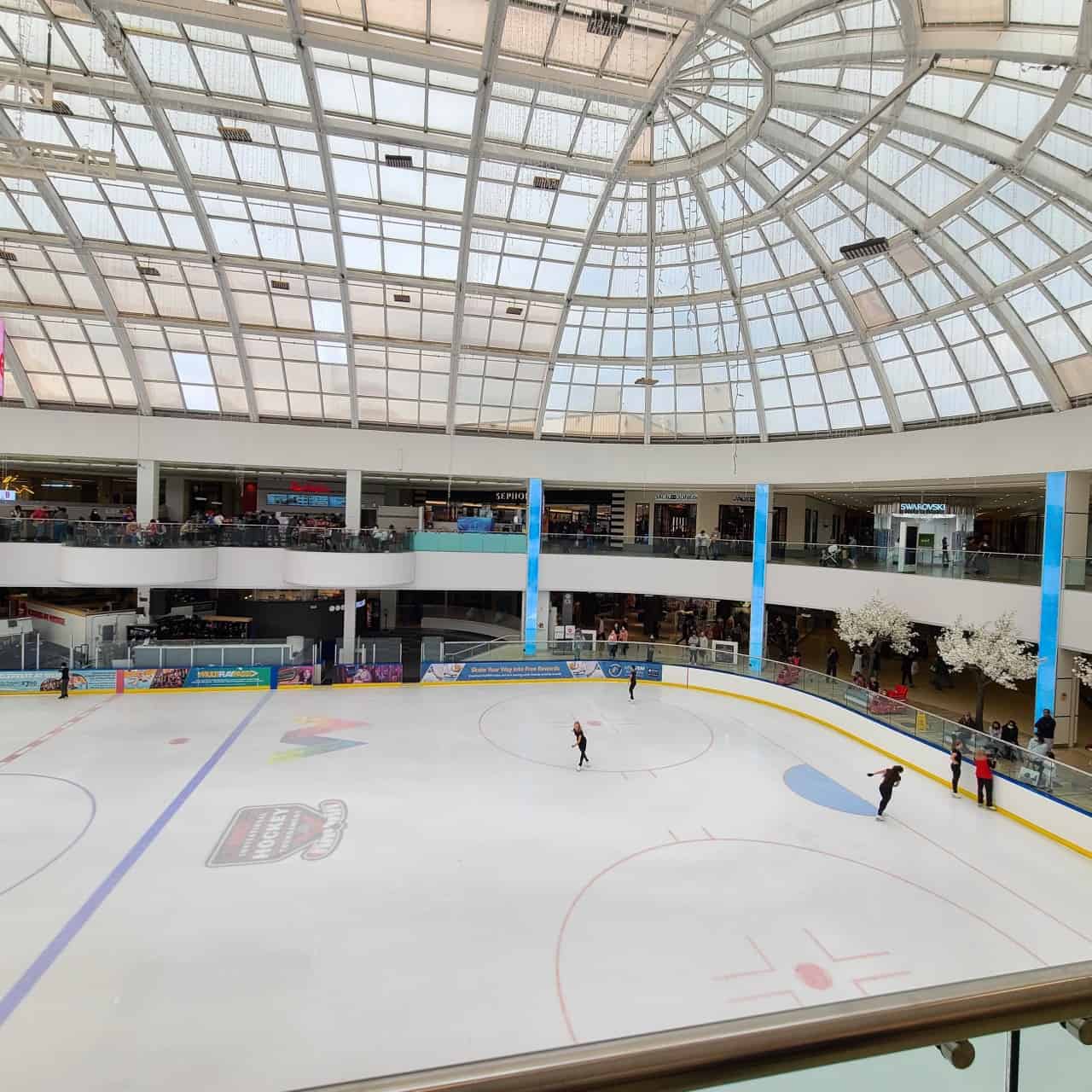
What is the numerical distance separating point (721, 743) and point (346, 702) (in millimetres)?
12452

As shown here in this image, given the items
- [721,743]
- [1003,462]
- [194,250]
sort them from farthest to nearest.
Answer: [194,250]
[1003,462]
[721,743]

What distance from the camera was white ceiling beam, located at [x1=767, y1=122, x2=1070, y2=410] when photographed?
18.5 m

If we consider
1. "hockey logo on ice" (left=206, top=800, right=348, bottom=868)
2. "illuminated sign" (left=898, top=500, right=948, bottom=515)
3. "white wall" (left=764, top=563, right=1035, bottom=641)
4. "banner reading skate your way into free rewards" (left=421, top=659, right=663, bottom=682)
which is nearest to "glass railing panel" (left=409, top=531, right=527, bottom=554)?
"banner reading skate your way into free rewards" (left=421, top=659, right=663, bottom=682)

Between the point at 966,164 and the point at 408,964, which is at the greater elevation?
the point at 966,164

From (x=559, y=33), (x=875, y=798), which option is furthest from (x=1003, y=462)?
(x=559, y=33)

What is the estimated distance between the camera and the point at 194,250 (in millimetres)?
23125

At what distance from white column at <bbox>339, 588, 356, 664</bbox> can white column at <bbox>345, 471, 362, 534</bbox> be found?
2.93 metres

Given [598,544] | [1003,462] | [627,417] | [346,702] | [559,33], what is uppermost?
[559,33]

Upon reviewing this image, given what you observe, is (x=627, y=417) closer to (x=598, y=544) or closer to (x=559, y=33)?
(x=598, y=544)

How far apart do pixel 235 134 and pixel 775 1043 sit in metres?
23.5

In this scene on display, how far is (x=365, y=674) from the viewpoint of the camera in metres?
25.8

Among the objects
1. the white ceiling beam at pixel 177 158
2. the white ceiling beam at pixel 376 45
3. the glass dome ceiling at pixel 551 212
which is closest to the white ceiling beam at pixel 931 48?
the glass dome ceiling at pixel 551 212

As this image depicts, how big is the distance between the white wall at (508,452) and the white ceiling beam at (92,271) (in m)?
1.40

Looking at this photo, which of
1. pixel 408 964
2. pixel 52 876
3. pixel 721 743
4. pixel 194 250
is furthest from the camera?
pixel 194 250
